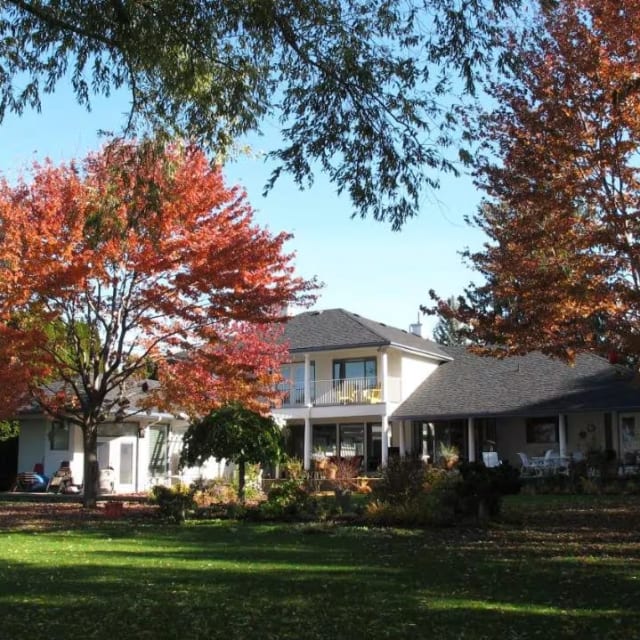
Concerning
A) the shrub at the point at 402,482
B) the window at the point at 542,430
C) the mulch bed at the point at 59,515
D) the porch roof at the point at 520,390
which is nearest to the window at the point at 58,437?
the mulch bed at the point at 59,515

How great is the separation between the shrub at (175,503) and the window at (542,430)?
1873cm

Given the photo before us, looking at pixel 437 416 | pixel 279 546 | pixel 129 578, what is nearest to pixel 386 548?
pixel 279 546

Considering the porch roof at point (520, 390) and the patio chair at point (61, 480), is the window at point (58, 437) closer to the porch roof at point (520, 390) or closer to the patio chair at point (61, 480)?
the patio chair at point (61, 480)

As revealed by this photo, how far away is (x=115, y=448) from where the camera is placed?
91.8 ft

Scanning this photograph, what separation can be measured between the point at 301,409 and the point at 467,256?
1816 centimetres

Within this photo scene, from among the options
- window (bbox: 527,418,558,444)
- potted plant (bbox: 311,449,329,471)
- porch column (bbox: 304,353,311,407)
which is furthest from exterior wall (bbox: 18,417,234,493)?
window (bbox: 527,418,558,444)

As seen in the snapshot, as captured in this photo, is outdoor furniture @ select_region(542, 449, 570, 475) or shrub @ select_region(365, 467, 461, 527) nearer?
shrub @ select_region(365, 467, 461, 527)

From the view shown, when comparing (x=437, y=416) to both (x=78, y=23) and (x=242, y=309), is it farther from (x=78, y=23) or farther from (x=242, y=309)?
(x=78, y=23)

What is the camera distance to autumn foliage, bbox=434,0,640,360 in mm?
12148

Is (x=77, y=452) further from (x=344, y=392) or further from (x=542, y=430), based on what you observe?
(x=542, y=430)

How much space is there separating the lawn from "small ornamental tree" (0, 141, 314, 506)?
15.7ft

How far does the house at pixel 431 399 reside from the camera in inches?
1147

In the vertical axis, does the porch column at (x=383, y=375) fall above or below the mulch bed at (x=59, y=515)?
above

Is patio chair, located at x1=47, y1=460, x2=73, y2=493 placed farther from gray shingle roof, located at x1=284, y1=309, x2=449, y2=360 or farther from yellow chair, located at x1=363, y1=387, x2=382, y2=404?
yellow chair, located at x1=363, y1=387, x2=382, y2=404
